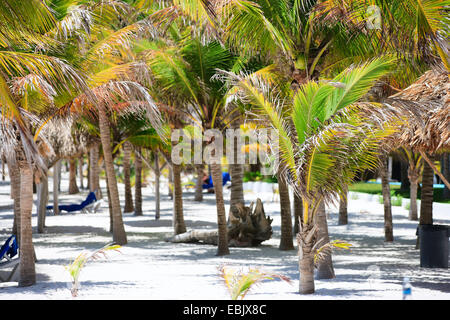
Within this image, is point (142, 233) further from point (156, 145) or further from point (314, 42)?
point (314, 42)

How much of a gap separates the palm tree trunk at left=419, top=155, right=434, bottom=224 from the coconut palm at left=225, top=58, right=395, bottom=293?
20.6 ft

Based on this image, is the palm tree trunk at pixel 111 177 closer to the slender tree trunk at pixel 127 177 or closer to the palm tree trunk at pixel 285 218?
the palm tree trunk at pixel 285 218

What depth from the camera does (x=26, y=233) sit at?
9148mm

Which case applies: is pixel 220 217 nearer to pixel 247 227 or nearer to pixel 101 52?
pixel 247 227

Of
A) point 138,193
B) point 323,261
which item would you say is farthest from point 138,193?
point 323,261

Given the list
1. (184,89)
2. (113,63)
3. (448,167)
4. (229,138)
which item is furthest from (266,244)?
(448,167)

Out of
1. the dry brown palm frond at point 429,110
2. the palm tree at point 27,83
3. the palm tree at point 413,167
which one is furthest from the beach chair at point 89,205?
the dry brown palm frond at point 429,110

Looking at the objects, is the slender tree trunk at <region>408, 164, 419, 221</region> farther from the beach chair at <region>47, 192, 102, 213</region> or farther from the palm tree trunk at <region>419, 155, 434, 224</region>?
the beach chair at <region>47, 192, 102, 213</region>

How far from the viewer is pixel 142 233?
17.4m

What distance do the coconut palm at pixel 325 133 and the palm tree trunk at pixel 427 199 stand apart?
20.6 ft

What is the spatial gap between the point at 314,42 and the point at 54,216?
15.1 m

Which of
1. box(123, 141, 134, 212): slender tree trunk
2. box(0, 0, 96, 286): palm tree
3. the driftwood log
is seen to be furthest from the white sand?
box(123, 141, 134, 212): slender tree trunk

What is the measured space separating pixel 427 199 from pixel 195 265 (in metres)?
5.76

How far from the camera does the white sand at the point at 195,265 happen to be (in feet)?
27.3
